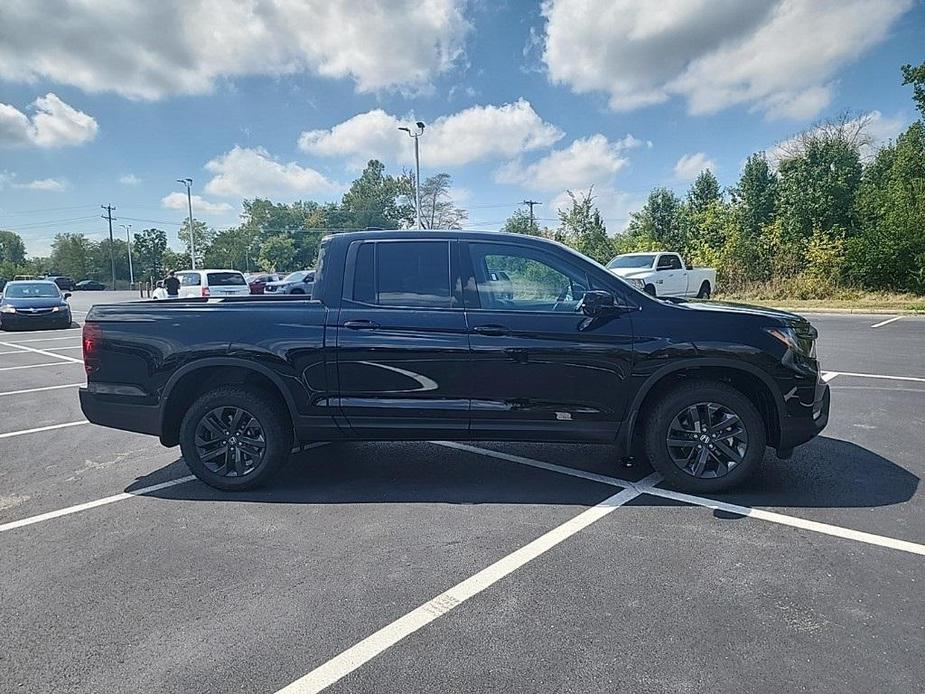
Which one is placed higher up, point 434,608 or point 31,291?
point 31,291

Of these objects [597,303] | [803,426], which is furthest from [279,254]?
[803,426]

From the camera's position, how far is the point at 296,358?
14.1 feet

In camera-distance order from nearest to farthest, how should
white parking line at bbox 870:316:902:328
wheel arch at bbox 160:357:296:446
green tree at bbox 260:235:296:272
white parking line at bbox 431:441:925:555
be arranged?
white parking line at bbox 431:441:925:555 < wheel arch at bbox 160:357:296:446 < white parking line at bbox 870:316:902:328 < green tree at bbox 260:235:296:272

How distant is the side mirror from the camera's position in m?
4.09

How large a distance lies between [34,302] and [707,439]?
65.1ft

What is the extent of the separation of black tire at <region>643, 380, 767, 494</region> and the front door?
0.32 m

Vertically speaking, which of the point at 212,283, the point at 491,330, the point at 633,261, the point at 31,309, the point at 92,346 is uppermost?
the point at 633,261

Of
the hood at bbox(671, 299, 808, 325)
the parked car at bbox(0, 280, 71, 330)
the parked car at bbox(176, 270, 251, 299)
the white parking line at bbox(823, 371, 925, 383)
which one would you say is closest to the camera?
the hood at bbox(671, 299, 808, 325)

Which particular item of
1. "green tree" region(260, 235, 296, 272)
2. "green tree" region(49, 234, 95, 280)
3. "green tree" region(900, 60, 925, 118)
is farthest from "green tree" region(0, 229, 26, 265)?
"green tree" region(900, 60, 925, 118)

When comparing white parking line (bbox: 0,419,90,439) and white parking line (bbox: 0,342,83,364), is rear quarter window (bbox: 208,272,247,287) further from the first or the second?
white parking line (bbox: 0,419,90,439)

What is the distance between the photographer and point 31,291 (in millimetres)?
18453

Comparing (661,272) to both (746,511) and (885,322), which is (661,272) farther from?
(746,511)

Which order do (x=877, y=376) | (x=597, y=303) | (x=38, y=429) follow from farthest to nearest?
(x=877, y=376) < (x=38, y=429) < (x=597, y=303)

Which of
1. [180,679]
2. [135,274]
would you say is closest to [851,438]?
[180,679]
